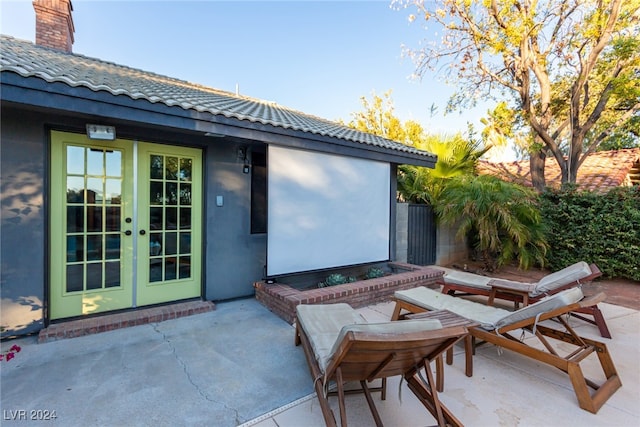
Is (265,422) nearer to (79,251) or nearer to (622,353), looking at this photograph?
(79,251)

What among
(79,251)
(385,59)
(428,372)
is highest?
(385,59)

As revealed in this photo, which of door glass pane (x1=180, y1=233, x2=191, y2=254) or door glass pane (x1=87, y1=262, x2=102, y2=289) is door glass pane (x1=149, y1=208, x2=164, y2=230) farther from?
door glass pane (x1=87, y1=262, x2=102, y2=289)

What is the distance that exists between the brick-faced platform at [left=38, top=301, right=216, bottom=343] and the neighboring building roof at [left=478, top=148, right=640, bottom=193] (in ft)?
36.8

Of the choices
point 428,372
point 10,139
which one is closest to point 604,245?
point 428,372

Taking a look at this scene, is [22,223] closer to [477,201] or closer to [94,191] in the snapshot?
[94,191]

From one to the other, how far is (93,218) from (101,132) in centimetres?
127

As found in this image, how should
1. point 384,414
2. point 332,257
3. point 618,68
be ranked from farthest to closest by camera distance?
point 618,68 < point 332,257 < point 384,414

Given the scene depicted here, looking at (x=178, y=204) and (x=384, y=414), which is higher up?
(x=178, y=204)

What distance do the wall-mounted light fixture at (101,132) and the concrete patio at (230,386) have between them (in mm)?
2652

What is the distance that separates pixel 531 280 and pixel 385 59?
989 cm

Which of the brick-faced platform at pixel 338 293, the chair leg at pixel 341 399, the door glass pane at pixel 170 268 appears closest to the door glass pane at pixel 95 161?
the door glass pane at pixel 170 268

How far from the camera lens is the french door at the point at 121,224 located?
4156 millimetres

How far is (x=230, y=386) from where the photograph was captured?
291 centimetres

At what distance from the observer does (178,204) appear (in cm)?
504
